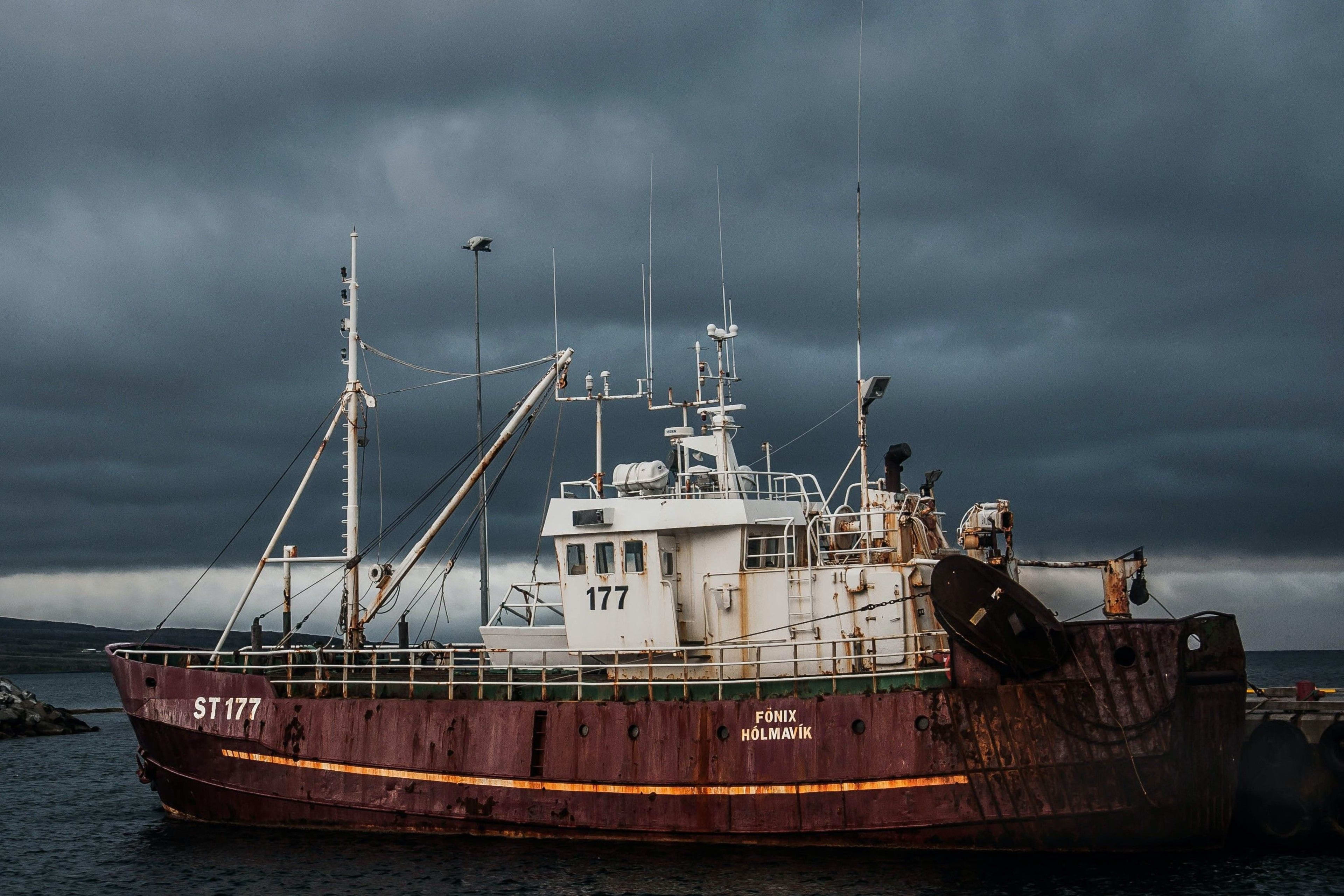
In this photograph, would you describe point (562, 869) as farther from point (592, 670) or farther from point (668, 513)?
point (668, 513)

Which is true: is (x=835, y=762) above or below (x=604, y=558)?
below

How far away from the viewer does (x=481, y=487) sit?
31078 millimetres

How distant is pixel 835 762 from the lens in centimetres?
2103

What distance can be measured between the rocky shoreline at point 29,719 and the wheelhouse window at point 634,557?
50749 mm

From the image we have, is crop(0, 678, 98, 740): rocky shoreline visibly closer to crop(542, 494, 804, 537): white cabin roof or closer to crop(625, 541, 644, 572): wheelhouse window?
crop(542, 494, 804, 537): white cabin roof

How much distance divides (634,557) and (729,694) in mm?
3773

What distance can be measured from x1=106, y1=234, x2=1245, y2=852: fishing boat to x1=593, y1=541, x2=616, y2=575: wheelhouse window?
7 cm

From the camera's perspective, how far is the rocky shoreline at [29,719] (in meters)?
61.4

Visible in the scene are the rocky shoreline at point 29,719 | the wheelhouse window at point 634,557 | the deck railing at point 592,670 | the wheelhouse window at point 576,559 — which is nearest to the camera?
the deck railing at point 592,670

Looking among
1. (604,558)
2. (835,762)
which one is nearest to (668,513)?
(604,558)

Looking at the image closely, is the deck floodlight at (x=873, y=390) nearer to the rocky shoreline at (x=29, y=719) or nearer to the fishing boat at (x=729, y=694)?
the fishing boat at (x=729, y=694)

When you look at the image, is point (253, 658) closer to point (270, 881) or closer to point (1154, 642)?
point (270, 881)

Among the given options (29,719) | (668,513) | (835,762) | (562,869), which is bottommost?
(29,719)

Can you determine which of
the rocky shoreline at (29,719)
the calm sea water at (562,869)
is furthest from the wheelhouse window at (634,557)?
the rocky shoreline at (29,719)
